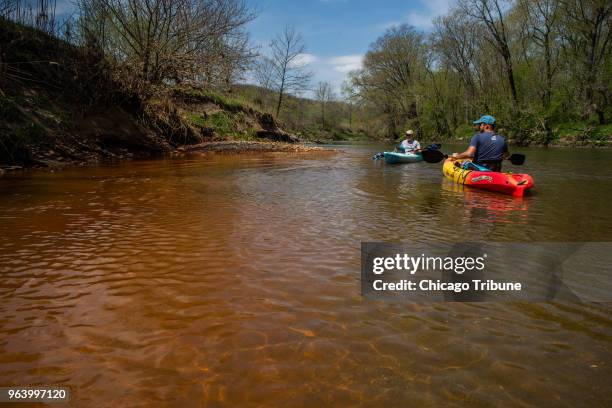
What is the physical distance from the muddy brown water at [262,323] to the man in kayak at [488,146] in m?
4.00

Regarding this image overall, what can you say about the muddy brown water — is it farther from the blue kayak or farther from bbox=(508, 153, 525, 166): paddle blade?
the blue kayak

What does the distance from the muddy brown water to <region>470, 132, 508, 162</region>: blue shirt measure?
13.1ft

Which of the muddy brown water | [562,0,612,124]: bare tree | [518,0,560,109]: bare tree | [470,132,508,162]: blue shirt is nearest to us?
the muddy brown water

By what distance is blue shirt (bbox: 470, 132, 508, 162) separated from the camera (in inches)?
365

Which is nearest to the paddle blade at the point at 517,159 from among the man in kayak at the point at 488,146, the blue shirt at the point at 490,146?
the man in kayak at the point at 488,146

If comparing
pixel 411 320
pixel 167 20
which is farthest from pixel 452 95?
pixel 411 320

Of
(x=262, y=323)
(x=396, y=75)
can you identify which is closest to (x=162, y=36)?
(x=262, y=323)

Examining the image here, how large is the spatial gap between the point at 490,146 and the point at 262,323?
8435mm

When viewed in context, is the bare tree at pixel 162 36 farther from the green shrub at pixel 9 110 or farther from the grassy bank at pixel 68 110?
the green shrub at pixel 9 110

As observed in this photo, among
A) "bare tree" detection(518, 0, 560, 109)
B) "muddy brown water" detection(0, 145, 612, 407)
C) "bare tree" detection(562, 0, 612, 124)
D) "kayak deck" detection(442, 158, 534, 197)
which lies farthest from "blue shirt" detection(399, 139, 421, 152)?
"bare tree" detection(518, 0, 560, 109)

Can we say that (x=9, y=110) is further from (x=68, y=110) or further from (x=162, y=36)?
(x=162, y=36)

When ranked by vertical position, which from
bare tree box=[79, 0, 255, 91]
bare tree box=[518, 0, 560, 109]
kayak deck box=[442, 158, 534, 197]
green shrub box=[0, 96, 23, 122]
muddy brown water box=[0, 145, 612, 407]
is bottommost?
muddy brown water box=[0, 145, 612, 407]

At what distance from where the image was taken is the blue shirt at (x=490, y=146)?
9261 mm

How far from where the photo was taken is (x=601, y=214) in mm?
6145
